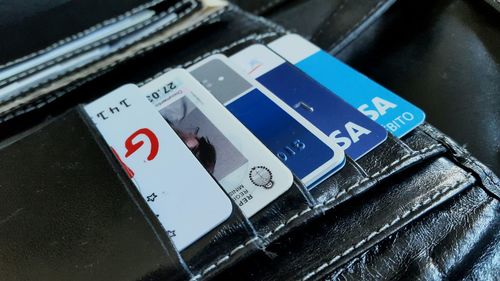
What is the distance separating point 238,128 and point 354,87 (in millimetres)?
147

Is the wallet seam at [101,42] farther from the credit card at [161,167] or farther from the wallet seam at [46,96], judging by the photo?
the credit card at [161,167]

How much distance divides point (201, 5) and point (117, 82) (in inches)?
5.9

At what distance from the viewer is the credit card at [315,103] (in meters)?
0.51

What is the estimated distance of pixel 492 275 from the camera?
0.47 meters

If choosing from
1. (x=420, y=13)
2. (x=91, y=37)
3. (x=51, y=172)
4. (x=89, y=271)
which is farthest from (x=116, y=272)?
(x=420, y=13)

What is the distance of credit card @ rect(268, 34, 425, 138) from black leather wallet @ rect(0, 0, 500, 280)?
18 mm

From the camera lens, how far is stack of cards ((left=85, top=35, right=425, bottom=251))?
1.49 ft

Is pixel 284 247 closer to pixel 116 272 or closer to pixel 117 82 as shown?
pixel 116 272

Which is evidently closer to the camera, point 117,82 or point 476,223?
point 476,223

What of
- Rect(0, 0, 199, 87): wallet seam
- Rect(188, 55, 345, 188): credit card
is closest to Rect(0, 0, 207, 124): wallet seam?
Rect(0, 0, 199, 87): wallet seam

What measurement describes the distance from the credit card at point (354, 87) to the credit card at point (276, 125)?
77 mm

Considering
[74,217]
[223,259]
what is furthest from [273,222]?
[74,217]

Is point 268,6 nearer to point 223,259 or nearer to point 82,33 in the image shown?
point 82,33

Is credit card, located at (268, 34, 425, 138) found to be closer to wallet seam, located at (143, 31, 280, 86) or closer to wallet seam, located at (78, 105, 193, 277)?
wallet seam, located at (143, 31, 280, 86)
